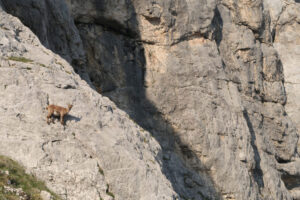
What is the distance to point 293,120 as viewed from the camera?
46.4 meters

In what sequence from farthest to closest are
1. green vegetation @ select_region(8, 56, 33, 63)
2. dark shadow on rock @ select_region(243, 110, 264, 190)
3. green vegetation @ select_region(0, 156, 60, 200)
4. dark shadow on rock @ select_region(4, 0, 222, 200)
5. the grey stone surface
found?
→ dark shadow on rock @ select_region(243, 110, 264, 190) → dark shadow on rock @ select_region(4, 0, 222, 200) → green vegetation @ select_region(8, 56, 33, 63) → the grey stone surface → green vegetation @ select_region(0, 156, 60, 200)

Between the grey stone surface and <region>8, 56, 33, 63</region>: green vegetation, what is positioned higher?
<region>8, 56, 33, 63</region>: green vegetation

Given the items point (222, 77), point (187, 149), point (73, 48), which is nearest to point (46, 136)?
point (73, 48)

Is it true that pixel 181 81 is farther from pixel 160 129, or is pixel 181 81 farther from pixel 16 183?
pixel 16 183

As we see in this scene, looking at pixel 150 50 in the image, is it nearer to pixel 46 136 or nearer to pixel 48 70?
pixel 48 70

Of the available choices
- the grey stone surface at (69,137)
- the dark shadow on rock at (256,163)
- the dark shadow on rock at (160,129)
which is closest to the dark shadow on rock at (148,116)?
the dark shadow on rock at (160,129)

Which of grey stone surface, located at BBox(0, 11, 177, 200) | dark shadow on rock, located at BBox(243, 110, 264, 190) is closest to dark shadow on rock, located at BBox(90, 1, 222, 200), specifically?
dark shadow on rock, located at BBox(243, 110, 264, 190)

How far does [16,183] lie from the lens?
552 inches

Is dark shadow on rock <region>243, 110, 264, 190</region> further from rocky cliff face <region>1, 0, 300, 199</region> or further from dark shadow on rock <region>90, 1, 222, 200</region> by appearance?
dark shadow on rock <region>90, 1, 222, 200</region>

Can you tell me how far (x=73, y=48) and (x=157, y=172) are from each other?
13.3m

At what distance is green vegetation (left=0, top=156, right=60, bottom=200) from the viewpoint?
1342 centimetres

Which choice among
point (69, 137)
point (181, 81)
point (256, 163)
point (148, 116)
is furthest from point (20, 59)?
point (256, 163)

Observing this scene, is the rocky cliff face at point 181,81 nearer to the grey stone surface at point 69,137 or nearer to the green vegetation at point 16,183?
the grey stone surface at point 69,137

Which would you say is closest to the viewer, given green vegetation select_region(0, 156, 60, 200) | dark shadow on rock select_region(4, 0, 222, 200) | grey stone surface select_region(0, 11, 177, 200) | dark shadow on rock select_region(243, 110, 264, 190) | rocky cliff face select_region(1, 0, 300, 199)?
green vegetation select_region(0, 156, 60, 200)
